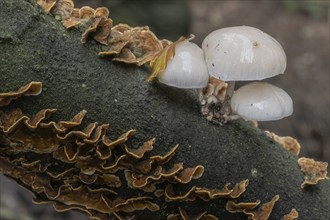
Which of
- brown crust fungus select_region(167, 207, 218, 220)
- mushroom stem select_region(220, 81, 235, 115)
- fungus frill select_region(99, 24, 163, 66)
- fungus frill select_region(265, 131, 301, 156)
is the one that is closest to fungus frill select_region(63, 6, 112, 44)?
fungus frill select_region(99, 24, 163, 66)

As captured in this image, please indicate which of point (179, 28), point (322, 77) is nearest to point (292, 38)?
point (322, 77)

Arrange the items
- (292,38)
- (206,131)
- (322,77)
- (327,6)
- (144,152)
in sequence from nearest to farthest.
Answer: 1. (144,152)
2. (206,131)
3. (322,77)
4. (292,38)
5. (327,6)

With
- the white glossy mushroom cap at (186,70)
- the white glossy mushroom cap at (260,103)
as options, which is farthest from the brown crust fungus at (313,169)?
the white glossy mushroom cap at (186,70)

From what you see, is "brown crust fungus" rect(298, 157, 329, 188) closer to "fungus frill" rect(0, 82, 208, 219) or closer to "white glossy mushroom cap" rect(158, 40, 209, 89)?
"fungus frill" rect(0, 82, 208, 219)

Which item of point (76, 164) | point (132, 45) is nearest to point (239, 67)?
point (132, 45)

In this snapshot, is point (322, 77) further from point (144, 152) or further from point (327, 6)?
point (144, 152)

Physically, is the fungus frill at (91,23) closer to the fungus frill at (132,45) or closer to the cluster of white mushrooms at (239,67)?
the fungus frill at (132,45)
